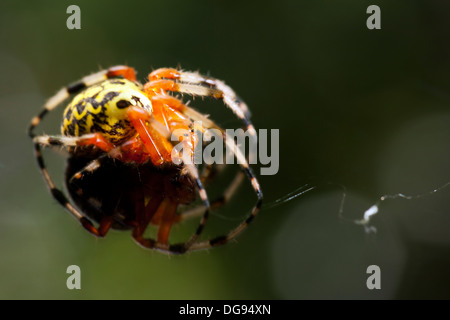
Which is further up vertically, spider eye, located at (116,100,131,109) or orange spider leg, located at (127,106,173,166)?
spider eye, located at (116,100,131,109)

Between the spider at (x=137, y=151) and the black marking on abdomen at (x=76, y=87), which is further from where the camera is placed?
the black marking on abdomen at (x=76, y=87)

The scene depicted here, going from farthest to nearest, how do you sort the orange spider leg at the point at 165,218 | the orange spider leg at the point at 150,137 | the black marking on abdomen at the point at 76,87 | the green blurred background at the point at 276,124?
1. the green blurred background at the point at 276,124
2. the black marking on abdomen at the point at 76,87
3. the orange spider leg at the point at 165,218
4. the orange spider leg at the point at 150,137

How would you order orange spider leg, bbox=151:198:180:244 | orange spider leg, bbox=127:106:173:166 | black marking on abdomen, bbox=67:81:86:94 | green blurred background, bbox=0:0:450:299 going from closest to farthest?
orange spider leg, bbox=127:106:173:166 < orange spider leg, bbox=151:198:180:244 < black marking on abdomen, bbox=67:81:86:94 < green blurred background, bbox=0:0:450:299

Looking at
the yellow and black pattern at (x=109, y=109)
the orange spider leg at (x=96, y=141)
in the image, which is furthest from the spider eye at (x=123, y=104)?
the orange spider leg at (x=96, y=141)

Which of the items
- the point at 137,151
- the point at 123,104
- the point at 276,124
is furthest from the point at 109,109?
the point at 276,124

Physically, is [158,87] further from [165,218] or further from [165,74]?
[165,218]

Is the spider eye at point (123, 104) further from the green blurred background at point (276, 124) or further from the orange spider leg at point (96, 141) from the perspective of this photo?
the green blurred background at point (276, 124)

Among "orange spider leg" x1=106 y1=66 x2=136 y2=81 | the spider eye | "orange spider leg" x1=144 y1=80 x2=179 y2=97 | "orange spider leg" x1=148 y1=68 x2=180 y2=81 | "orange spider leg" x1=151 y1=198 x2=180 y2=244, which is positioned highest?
"orange spider leg" x1=106 y1=66 x2=136 y2=81

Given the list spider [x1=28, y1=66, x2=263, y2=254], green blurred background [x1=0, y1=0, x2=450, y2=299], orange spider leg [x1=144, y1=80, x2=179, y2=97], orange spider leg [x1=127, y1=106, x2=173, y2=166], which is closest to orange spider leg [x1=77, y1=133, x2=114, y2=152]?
spider [x1=28, y1=66, x2=263, y2=254]

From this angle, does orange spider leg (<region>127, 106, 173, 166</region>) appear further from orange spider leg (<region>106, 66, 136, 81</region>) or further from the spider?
orange spider leg (<region>106, 66, 136, 81</region>)
